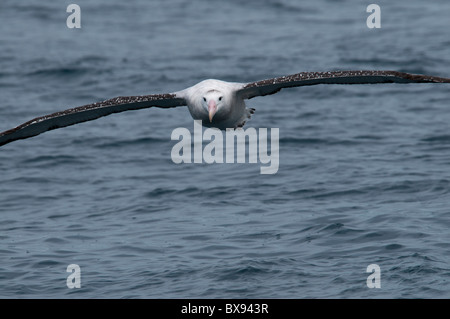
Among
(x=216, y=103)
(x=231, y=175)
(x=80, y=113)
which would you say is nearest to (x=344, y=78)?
(x=216, y=103)

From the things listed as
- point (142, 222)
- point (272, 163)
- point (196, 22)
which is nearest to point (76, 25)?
point (196, 22)

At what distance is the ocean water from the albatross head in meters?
2.71

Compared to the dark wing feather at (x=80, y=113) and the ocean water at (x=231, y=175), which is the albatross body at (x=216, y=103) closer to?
the dark wing feather at (x=80, y=113)

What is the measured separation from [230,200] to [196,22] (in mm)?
19376

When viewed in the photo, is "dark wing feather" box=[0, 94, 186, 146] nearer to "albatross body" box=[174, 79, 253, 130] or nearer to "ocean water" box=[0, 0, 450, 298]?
"albatross body" box=[174, 79, 253, 130]

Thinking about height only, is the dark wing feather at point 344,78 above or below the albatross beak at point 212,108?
above

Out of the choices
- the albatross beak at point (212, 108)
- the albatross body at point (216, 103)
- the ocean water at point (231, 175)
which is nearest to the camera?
the albatross beak at point (212, 108)

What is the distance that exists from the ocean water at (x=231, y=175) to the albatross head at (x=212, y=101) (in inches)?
107

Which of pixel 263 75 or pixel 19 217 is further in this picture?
pixel 263 75

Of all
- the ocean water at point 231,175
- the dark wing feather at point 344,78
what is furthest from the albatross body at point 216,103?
the ocean water at point 231,175

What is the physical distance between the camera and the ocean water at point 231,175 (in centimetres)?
1557

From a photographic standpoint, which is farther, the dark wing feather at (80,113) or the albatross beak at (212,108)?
the dark wing feather at (80,113)

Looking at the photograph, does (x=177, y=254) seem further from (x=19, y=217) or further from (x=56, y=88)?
(x=56, y=88)
